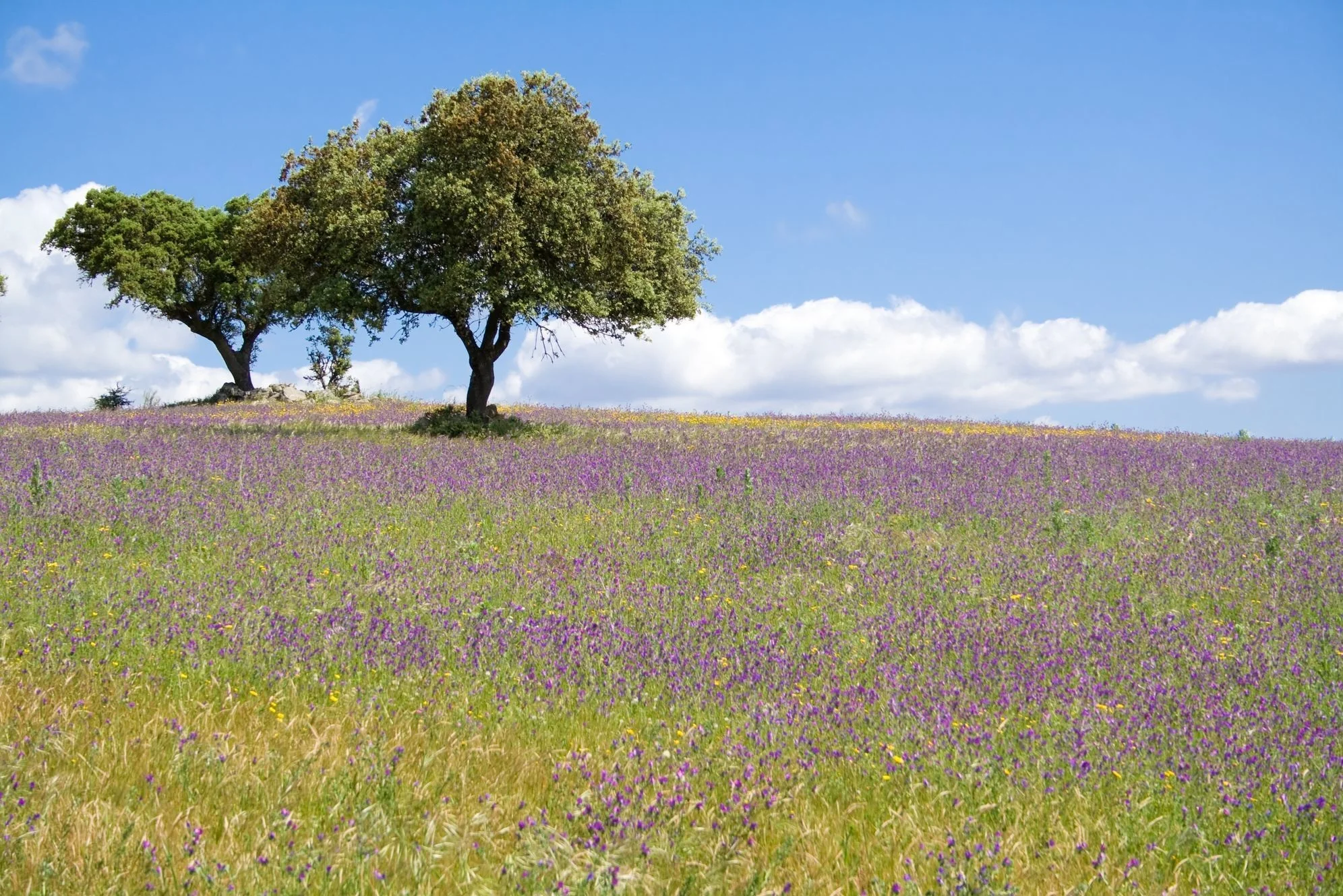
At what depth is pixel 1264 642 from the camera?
6582mm

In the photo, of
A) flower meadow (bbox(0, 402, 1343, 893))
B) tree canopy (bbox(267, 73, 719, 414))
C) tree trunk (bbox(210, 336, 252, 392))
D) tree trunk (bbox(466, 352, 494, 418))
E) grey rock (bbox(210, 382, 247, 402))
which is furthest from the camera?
tree trunk (bbox(210, 336, 252, 392))

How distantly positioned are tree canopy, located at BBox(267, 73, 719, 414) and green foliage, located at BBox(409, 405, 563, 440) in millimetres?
671

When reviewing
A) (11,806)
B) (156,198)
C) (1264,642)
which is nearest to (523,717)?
(11,806)

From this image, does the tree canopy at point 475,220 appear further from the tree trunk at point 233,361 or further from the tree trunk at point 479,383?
the tree trunk at point 233,361

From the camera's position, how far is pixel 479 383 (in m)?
22.6

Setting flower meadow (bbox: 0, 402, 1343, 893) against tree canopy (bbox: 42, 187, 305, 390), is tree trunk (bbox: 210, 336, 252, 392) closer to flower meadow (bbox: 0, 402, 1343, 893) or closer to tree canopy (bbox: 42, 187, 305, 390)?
tree canopy (bbox: 42, 187, 305, 390)

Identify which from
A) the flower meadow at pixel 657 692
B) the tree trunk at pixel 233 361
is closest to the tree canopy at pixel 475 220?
the flower meadow at pixel 657 692

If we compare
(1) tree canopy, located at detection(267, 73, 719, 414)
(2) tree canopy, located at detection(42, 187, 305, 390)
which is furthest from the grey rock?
(1) tree canopy, located at detection(267, 73, 719, 414)

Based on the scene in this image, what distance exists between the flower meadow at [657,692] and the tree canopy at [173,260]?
3109cm

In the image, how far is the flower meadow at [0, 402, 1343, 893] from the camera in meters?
3.81

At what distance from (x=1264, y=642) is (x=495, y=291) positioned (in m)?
16.3

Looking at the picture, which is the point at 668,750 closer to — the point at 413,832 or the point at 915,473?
the point at 413,832

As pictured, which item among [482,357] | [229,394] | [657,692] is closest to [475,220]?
[482,357]

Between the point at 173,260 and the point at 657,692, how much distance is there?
40475mm
